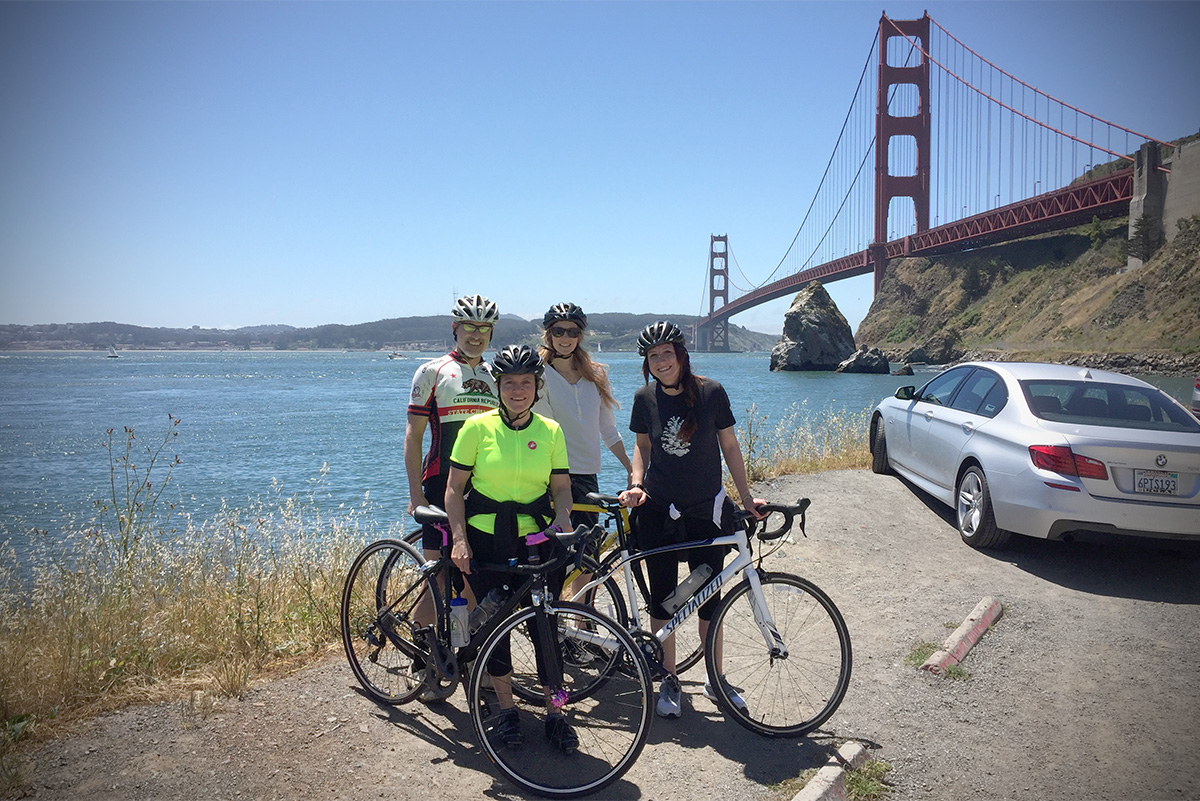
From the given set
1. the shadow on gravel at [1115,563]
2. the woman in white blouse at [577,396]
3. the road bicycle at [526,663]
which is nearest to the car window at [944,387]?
the shadow on gravel at [1115,563]

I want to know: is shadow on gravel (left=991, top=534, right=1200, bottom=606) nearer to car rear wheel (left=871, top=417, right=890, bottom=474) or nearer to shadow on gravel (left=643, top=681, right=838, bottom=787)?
car rear wheel (left=871, top=417, right=890, bottom=474)

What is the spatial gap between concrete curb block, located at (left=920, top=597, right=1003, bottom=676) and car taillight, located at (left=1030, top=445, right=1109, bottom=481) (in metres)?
1.20

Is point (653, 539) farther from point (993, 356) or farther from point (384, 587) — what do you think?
point (993, 356)

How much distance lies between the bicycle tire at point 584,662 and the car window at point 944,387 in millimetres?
5120

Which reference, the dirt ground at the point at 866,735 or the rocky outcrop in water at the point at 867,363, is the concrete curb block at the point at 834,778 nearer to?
the dirt ground at the point at 866,735

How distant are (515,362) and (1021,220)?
6271cm

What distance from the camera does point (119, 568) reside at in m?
5.02

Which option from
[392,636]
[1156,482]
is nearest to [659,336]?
[392,636]

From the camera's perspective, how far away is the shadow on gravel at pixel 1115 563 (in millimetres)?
5488

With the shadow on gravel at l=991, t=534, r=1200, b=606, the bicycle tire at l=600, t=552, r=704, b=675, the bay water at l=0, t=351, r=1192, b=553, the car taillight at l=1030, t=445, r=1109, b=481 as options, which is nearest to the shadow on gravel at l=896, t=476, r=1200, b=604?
the shadow on gravel at l=991, t=534, r=1200, b=606

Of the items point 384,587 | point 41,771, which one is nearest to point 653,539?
point 384,587

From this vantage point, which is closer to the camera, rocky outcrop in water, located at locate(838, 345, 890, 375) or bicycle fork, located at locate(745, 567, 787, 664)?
bicycle fork, located at locate(745, 567, 787, 664)

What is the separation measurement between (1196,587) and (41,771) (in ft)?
22.4

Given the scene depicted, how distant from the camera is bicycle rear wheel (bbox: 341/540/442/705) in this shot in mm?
3881
